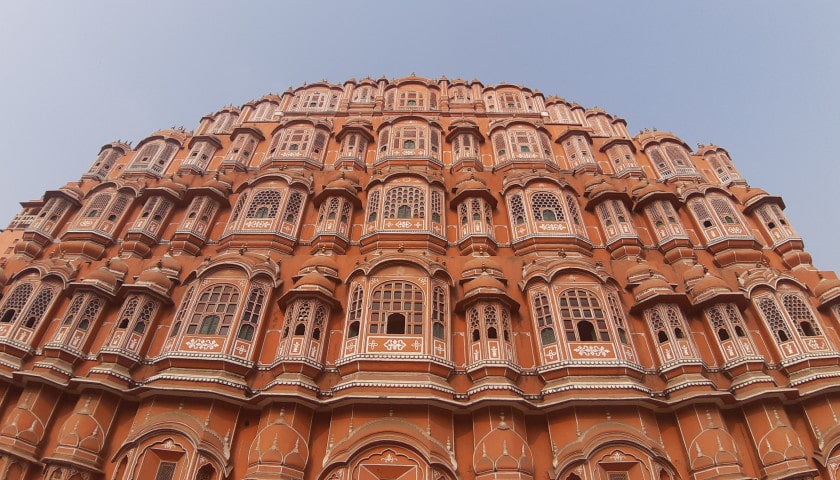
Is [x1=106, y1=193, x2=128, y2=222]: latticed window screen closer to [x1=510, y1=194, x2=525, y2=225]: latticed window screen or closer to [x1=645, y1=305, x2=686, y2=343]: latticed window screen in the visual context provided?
[x1=510, y1=194, x2=525, y2=225]: latticed window screen

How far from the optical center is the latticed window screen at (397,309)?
14555 millimetres

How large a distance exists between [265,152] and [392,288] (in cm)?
1152

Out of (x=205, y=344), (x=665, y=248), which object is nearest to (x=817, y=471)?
(x=665, y=248)

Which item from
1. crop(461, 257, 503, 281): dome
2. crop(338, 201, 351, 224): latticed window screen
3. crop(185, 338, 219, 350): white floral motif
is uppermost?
crop(338, 201, 351, 224): latticed window screen

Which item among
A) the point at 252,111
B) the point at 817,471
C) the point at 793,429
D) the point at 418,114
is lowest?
the point at 817,471

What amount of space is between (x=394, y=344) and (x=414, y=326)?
83cm

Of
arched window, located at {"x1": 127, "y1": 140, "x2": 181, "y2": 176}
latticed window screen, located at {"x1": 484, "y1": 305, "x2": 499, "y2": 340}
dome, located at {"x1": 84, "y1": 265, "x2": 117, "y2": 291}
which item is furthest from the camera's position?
arched window, located at {"x1": 127, "y1": 140, "x2": 181, "y2": 176}

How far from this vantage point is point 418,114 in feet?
83.1

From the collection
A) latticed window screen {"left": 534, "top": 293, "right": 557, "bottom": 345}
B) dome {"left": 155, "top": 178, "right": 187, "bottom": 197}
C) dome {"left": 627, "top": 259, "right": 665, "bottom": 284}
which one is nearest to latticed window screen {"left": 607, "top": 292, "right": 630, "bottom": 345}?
dome {"left": 627, "top": 259, "right": 665, "bottom": 284}

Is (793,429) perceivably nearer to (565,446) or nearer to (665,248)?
(565,446)

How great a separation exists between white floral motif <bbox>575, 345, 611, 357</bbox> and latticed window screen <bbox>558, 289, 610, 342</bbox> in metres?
0.29

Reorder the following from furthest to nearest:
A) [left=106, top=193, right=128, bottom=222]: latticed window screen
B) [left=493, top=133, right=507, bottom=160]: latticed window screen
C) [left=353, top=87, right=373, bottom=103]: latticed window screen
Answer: [left=353, top=87, right=373, bottom=103]: latticed window screen < [left=493, top=133, right=507, bottom=160]: latticed window screen < [left=106, top=193, right=128, bottom=222]: latticed window screen

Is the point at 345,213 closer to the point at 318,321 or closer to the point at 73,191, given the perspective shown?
the point at 318,321

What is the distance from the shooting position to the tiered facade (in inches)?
492
